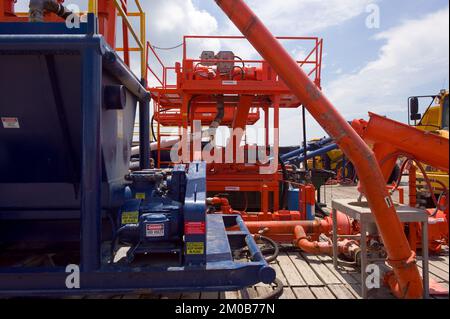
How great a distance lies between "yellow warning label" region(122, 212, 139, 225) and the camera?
2.75 meters

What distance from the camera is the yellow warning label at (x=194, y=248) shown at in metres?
2.51

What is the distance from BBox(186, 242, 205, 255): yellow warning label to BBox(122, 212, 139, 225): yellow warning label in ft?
1.86

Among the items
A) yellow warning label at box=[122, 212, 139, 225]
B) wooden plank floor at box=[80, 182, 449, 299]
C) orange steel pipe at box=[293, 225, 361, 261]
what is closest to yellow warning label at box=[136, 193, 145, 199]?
yellow warning label at box=[122, 212, 139, 225]

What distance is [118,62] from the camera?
298 cm

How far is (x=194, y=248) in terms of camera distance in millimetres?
2506

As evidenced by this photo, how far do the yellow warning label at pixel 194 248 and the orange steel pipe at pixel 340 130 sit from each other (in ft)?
4.85

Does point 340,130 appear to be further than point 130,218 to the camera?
No

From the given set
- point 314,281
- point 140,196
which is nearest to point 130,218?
point 140,196

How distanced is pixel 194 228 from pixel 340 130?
4.90 feet

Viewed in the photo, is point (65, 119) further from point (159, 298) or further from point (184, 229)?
point (159, 298)

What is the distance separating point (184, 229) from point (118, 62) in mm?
1741

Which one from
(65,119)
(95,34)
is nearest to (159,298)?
(65,119)

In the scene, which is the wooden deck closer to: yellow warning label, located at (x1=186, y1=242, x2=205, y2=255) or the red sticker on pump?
yellow warning label, located at (x1=186, y1=242, x2=205, y2=255)

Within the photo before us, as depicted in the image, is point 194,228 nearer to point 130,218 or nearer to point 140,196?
point 130,218
